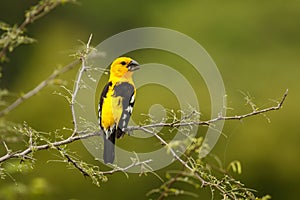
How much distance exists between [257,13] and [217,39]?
2851mm

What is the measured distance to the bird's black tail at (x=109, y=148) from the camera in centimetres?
571

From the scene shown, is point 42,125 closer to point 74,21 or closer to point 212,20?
point 74,21

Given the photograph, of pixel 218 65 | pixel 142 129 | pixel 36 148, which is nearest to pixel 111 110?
pixel 142 129

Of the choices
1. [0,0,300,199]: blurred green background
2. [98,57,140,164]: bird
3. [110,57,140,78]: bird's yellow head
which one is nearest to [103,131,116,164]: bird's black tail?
[98,57,140,164]: bird

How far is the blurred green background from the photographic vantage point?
48.8ft

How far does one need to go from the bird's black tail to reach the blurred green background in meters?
1.73

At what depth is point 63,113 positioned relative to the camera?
1630cm

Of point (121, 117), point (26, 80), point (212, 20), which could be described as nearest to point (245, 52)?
point (212, 20)

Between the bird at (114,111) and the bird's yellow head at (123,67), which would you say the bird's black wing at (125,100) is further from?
the bird's yellow head at (123,67)

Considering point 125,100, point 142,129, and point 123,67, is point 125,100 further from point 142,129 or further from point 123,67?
point 142,129

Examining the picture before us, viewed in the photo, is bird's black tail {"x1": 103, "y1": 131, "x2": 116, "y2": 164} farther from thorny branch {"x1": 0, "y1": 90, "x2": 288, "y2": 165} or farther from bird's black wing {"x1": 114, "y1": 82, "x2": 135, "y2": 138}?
thorny branch {"x1": 0, "y1": 90, "x2": 288, "y2": 165}

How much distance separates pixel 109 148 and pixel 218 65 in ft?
54.4

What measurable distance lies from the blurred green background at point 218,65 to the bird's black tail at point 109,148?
173 cm

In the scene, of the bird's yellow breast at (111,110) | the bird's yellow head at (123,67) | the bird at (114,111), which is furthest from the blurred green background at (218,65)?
the bird's yellow breast at (111,110)
